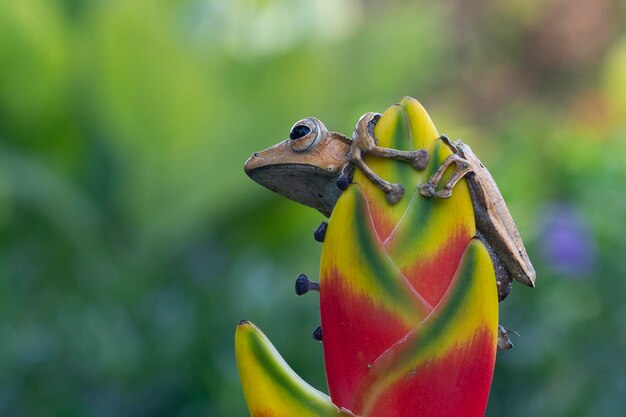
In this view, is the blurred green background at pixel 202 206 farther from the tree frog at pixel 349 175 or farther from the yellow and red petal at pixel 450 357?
the yellow and red petal at pixel 450 357

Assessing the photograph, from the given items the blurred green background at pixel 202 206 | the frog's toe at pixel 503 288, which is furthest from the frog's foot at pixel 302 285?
the blurred green background at pixel 202 206

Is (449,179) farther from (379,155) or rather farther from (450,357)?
(450,357)

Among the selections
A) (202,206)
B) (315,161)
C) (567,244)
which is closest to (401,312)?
(315,161)

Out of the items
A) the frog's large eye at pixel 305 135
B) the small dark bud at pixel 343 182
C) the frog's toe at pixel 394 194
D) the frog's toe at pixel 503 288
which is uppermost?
the frog's large eye at pixel 305 135

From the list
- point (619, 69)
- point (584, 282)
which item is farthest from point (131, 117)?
point (619, 69)

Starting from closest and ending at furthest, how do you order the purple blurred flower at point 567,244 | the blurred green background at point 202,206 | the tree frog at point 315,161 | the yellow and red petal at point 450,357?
the yellow and red petal at point 450,357 → the tree frog at point 315,161 → the blurred green background at point 202,206 → the purple blurred flower at point 567,244

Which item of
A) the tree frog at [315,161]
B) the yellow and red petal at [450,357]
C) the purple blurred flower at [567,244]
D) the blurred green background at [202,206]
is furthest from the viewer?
the purple blurred flower at [567,244]

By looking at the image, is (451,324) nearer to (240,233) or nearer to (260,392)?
(260,392)
